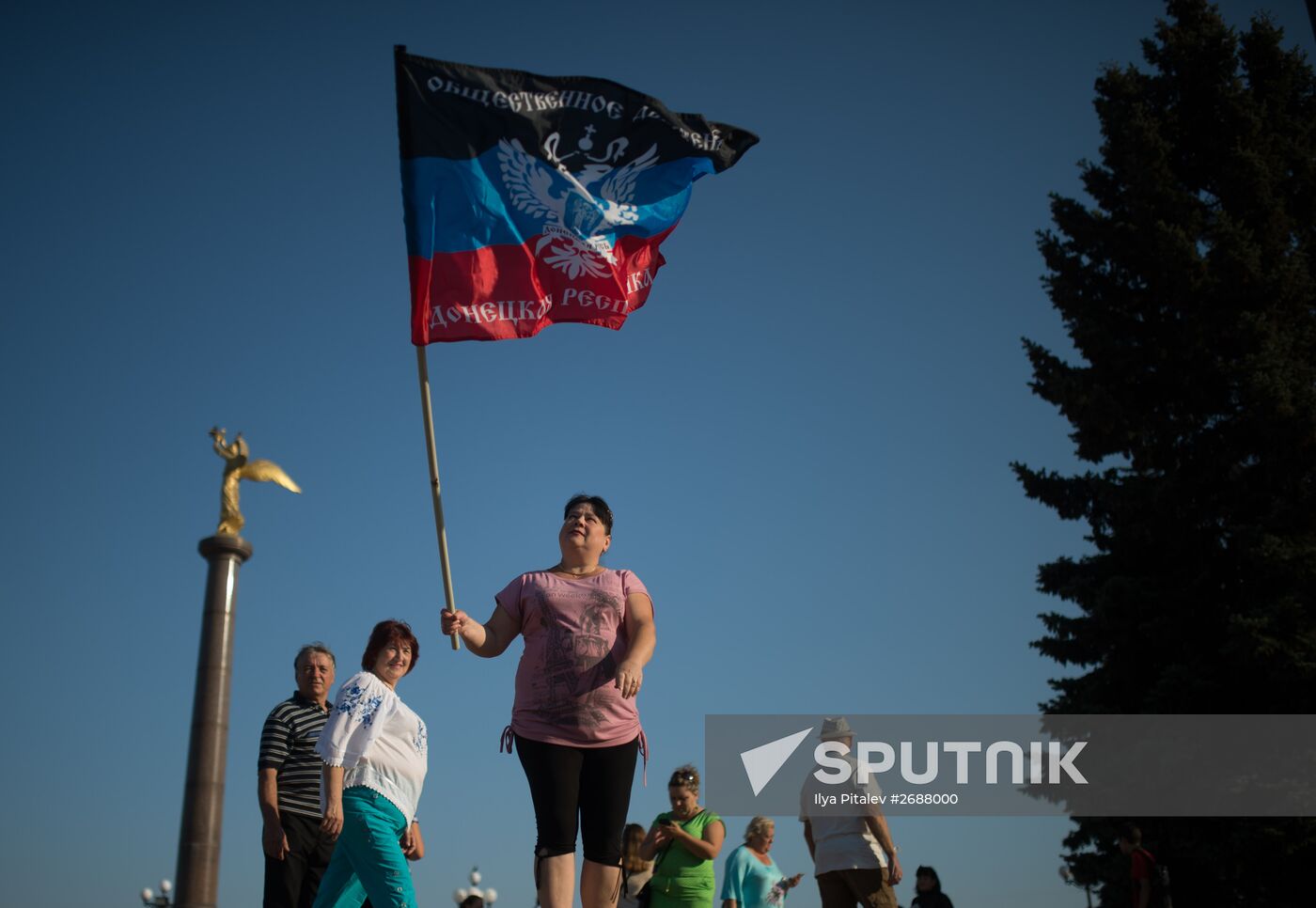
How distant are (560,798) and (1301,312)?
18.1m

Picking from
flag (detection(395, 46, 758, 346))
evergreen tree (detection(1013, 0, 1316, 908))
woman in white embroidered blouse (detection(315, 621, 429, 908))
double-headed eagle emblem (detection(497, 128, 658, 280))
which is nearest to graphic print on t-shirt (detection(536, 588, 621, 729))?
woman in white embroidered blouse (detection(315, 621, 429, 908))

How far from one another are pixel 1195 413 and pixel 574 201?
1543cm

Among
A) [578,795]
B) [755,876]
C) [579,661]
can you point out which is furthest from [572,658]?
[755,876]

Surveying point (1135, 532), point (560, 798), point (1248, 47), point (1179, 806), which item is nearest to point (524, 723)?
point (560, 798)

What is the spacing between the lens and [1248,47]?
22.2 metres

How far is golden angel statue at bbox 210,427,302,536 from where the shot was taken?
2764 centimetres

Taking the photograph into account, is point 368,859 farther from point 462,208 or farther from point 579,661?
point 462,208

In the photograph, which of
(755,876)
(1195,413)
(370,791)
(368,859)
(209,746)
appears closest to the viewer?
(368,859)

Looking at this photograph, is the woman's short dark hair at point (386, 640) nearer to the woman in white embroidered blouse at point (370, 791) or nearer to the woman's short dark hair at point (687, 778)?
the woman in white embroidered blouse at point (370, 791)

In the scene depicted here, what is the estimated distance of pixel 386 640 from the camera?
18.7ft

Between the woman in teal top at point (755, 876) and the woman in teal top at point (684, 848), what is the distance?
0.85 m

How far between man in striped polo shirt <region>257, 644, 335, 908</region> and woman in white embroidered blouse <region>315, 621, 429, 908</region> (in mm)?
1360

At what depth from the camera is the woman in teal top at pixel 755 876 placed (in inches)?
373

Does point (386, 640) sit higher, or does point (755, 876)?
point (386, 640)
